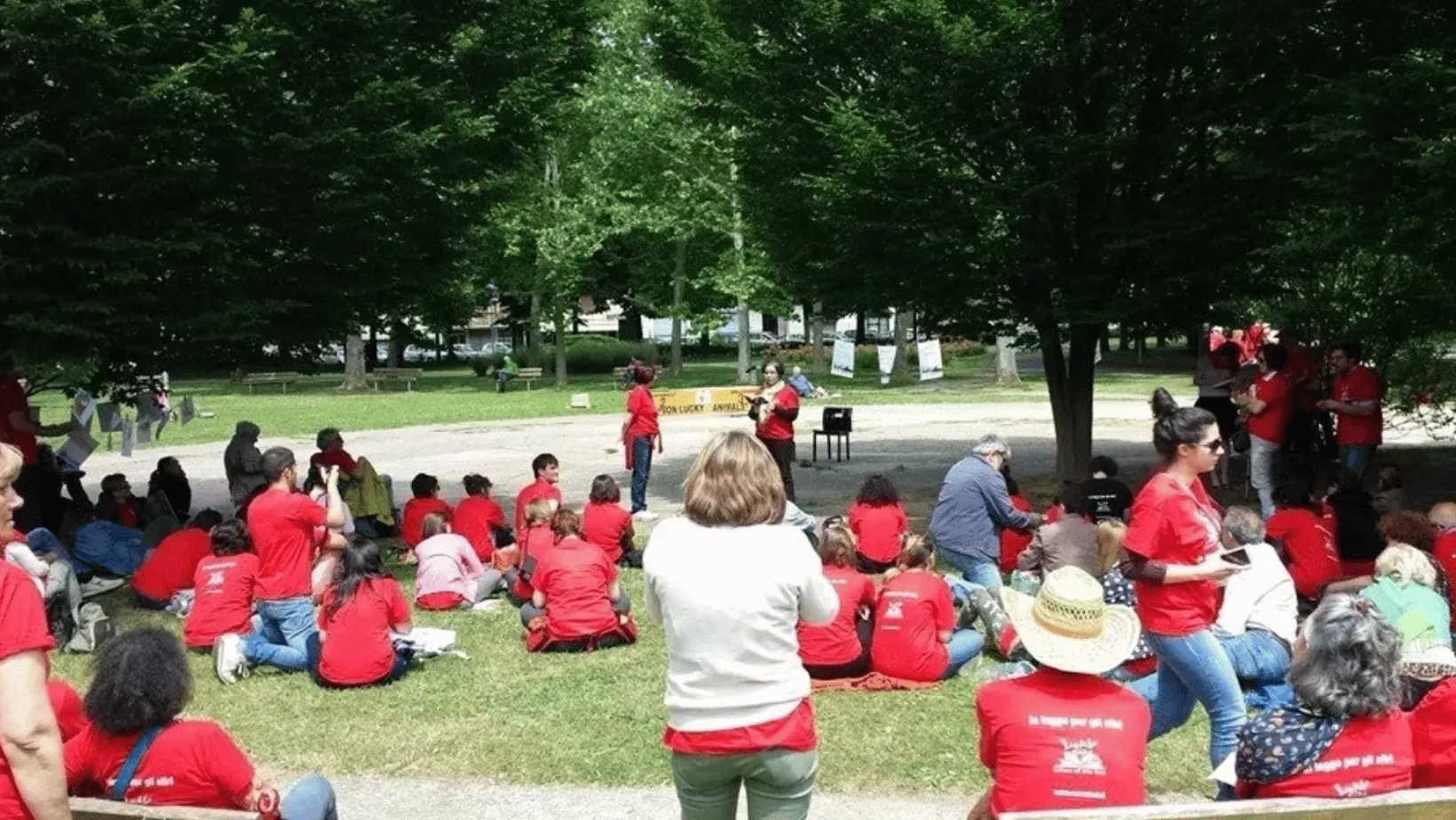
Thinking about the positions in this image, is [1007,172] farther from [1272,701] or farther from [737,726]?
[737,726]

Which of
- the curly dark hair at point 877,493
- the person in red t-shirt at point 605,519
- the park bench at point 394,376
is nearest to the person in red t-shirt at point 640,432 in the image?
the person in red t-shirt at point 605,519

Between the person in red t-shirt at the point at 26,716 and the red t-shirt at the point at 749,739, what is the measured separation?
163 cm

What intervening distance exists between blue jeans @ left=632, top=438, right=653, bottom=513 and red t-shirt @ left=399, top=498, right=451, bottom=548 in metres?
2.92

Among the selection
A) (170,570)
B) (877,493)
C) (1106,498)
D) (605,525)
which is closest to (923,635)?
(1106,498)

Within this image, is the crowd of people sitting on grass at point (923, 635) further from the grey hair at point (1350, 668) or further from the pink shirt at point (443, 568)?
the pink shirt at point (443, 568)

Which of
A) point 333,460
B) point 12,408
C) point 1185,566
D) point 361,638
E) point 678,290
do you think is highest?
point 678,290

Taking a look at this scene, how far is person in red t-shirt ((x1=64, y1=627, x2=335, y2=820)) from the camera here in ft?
13.9

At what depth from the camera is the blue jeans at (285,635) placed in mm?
8555

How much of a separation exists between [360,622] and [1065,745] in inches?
203

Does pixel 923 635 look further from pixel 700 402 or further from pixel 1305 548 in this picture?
pixel 700 402

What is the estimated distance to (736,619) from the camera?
383 centimetres

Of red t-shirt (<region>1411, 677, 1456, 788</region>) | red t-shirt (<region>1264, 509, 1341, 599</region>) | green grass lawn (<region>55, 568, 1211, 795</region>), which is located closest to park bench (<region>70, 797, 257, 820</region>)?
green grass lawn (<region>55, 568, 1211, 795</region>)

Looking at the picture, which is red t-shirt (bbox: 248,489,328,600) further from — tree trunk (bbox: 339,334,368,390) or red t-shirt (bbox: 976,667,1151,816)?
tree trunk (bbox: 339,334,368,390)

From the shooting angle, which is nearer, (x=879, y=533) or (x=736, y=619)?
(x=736, y=619)
